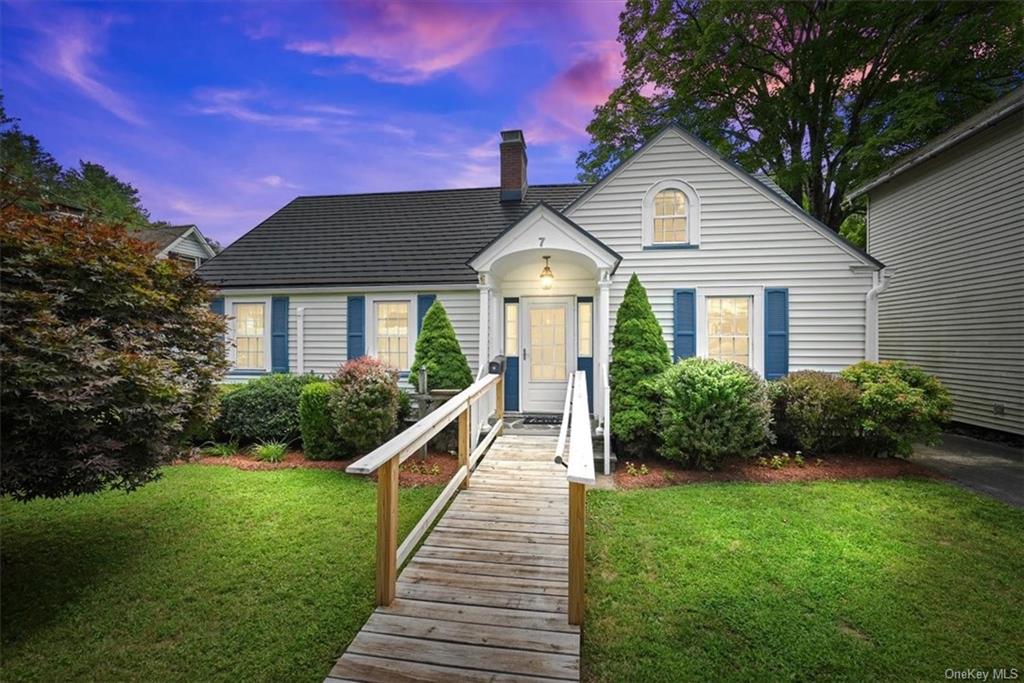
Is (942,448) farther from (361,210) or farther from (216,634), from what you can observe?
(361,210)

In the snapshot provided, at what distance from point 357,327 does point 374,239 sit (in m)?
2.64

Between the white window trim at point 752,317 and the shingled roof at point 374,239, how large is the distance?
4.18 metres

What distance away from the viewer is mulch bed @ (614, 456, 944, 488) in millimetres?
6188

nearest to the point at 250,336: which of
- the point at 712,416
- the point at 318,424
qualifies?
the point at 318,424

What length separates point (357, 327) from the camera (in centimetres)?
998

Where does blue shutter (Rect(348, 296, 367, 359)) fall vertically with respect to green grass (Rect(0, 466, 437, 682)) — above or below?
above

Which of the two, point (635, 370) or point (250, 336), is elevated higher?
point (250, 336)

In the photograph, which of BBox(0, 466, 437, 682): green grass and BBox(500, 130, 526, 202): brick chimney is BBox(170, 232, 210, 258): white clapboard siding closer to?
BBox(500, 130, 526, 202): brick chimney

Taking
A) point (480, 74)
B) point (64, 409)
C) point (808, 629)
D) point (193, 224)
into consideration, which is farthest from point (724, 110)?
point (193, 224)

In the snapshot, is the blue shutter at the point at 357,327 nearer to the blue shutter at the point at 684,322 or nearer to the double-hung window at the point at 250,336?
the double-hung window at the point at 250,336

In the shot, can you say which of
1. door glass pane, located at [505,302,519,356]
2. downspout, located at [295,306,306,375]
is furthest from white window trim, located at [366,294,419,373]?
door glass pane, located at [505,302,519,356]

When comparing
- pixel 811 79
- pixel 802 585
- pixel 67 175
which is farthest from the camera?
pixel 67 175

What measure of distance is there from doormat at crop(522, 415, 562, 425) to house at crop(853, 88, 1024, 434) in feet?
28.7

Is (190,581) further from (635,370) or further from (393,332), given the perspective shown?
(393,332)
